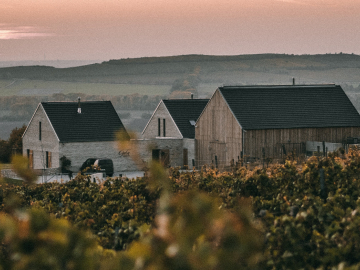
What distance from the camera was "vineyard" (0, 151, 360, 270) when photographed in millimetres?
2750

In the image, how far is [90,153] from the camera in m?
51.0

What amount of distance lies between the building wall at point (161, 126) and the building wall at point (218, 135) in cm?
397

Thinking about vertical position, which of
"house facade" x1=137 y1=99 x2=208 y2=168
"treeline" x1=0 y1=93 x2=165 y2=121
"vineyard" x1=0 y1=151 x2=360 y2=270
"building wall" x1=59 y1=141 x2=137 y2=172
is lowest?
"vineyard" x1=0 y1=151 x2=360 y2=270

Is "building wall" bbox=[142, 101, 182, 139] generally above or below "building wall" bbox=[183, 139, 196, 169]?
above

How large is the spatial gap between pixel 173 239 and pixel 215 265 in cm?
22

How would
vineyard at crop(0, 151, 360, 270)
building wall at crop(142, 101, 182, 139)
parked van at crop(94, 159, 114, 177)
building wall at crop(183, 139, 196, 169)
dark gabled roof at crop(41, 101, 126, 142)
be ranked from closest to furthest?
vineyard at crop(0, 151, 360, 270) < parked van at crop(94, 159, 114, 177) < dark gabled roof at crop(41, 101, 126, 142) < building wall at crop(183, 139, 196, 169) < building wall at crop(142, 101, 182, 139)

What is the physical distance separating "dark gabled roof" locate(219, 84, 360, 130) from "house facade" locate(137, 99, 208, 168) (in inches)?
259

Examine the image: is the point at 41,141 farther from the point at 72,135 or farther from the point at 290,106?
the point at 290,106

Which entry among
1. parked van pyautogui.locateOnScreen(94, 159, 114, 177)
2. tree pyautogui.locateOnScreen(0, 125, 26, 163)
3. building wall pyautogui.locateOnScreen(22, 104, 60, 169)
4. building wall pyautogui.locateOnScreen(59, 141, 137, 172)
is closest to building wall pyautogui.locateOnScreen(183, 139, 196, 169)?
building wall pyautogui.locateOnScreen(59, 141, 137, 172)

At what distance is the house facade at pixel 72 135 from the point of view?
50.3m

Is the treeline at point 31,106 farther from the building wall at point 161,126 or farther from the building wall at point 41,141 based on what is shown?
the building wall at point 41,141

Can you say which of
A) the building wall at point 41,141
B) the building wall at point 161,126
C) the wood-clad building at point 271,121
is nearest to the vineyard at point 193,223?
the wood-clad building at point 271,121

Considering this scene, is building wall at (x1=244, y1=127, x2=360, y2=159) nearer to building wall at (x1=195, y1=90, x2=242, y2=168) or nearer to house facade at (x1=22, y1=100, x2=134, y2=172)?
building wall at (x1=195, y1=90, x2=242, y2=168)

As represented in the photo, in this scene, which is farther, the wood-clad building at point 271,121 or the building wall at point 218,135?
the building wall at point 218,135
